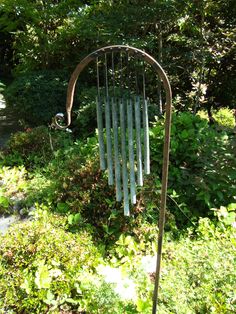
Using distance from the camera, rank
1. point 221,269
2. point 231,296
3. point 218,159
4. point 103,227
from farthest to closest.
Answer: point 218,159 → point 103,227 → point 221,269 → point 231,296

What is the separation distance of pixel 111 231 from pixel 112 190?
17.3 inches

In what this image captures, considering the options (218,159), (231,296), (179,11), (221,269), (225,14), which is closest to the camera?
(231,296)

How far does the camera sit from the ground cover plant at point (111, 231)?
2734 mm

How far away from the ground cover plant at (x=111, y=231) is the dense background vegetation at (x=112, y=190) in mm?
12

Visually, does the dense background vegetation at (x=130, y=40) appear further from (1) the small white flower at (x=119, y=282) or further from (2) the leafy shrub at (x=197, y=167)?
(1) the small white flower at (x=119, y=282)

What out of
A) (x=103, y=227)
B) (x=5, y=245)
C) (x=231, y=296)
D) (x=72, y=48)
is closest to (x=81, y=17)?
(x=72, y=48)

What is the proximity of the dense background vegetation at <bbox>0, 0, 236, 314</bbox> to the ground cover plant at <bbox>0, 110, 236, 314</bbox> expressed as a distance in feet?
0.04

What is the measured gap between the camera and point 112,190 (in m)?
3.75

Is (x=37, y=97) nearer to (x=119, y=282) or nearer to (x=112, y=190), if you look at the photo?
(x=112, y=190)

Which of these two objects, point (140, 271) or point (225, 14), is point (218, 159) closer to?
point (140, 271)

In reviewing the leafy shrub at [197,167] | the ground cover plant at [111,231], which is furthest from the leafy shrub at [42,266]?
the leafy shrub at [197,167]

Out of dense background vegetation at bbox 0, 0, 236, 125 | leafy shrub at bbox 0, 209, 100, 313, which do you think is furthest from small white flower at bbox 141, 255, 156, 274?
dense background vegetation at bbox 0, 0, 236, 125

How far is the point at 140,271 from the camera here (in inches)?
121

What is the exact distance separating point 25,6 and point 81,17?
1.32 metres
